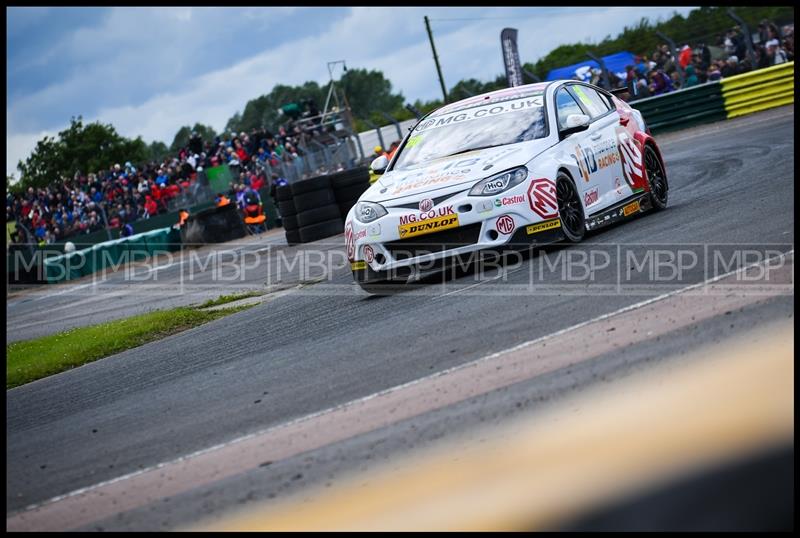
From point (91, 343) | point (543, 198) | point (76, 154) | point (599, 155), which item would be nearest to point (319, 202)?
point (91, 343)

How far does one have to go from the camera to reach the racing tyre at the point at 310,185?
20516 millimetres

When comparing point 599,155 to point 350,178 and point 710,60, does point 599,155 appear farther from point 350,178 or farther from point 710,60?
point 710,60

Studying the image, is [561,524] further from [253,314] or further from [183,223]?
[183,223]

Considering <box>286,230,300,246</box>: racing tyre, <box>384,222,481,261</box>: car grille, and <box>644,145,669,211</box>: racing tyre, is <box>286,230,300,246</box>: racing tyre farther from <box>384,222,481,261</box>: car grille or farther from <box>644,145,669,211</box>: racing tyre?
<box>384,222,481,261</box>: car grille

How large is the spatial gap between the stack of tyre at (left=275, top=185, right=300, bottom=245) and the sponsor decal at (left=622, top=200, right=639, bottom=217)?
10.6 m

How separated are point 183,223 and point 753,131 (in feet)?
52.7

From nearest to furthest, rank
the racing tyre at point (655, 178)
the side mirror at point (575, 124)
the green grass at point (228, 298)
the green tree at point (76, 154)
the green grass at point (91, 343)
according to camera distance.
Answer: the side mirror at point (575, 124) → the green grass at point (91, 343) → the racing tyre at point (655, 178) → the green grass at point (228, 298) → the green tree at point (76, 154)

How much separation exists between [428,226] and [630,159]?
274 cm

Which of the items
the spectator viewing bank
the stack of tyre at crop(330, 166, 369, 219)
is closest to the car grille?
the stack of tyre at crop(330, 166, 369, 219)

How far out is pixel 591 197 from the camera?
9.88 m

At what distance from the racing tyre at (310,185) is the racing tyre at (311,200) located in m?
0.08

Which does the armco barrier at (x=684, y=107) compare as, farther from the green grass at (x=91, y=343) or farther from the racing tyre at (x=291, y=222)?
the green grass at (x=91, y=343)

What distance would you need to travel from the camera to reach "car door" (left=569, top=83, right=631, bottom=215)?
32.4ft

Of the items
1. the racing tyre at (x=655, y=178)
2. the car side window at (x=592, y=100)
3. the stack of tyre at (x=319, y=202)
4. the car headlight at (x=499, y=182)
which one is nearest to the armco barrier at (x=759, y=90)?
the stack of tyre at (x=319, y=202)
